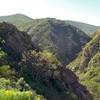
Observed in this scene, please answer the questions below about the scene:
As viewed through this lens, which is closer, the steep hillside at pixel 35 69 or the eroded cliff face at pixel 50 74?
the steep hillside at pixel 35 69

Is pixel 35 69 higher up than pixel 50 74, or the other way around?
pixel 35 69

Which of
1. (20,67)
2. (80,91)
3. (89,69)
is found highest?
(20,67)

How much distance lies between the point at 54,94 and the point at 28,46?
67.3 feet

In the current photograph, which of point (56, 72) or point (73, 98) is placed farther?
point (56, 72)

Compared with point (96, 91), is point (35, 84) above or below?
above

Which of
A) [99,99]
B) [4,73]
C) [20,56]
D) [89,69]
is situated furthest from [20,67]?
[89,69]

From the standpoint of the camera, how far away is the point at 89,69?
18725 cm

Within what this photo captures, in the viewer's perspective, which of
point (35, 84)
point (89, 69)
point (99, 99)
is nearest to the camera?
point (35, 84)

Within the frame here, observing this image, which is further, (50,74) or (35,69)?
(50,74)

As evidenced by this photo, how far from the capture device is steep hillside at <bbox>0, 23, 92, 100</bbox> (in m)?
81.9

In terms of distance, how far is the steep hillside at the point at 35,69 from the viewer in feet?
269

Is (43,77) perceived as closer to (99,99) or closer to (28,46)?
(28,46)

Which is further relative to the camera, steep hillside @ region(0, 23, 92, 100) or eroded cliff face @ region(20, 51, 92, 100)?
eroded cliff face @ region(20, 51, 92, 100)

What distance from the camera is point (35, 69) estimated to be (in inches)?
3511
